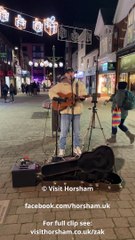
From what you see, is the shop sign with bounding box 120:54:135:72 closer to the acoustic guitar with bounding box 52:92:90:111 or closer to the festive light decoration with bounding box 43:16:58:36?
the festive light decoration with bounding box 43:16:58:36

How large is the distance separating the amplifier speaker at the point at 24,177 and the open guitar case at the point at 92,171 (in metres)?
0.18

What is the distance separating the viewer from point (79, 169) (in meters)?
3.80

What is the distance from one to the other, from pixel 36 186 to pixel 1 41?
87.9 ft

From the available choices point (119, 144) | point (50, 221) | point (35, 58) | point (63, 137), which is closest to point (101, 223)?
point (50, 221)

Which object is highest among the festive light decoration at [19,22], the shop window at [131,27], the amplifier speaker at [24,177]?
the shop window at [131,27]

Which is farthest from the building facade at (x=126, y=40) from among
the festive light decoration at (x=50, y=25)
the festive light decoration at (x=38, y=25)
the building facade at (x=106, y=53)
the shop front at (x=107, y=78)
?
the festive light decoration at (x=38, y=25)

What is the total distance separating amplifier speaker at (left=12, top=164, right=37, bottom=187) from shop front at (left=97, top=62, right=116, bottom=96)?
14713 millimetres

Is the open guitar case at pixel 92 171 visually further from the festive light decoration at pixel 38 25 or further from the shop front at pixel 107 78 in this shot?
the shop front at pixel 107 78

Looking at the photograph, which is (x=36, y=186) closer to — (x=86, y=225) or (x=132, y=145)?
(x=86, y=225)

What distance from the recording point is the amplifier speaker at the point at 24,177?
375cm

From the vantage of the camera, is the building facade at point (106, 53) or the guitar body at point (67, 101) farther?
the building facade at point (106, 53)

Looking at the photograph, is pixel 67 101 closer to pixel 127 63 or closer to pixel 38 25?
pixel 38 25

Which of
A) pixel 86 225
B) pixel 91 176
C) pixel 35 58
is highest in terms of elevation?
pixel 35 58

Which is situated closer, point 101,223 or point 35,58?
point 101,223
